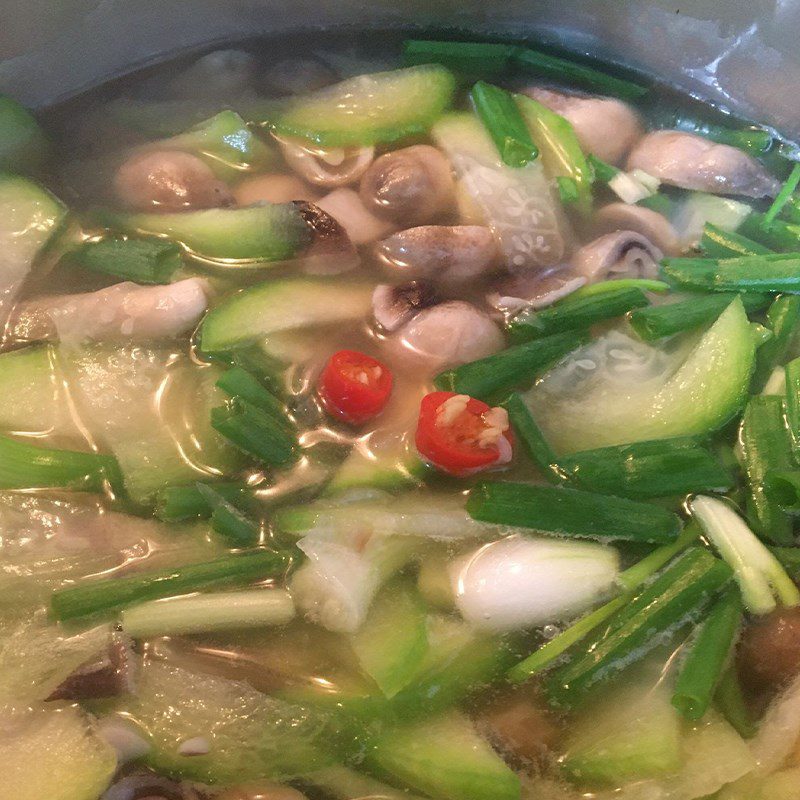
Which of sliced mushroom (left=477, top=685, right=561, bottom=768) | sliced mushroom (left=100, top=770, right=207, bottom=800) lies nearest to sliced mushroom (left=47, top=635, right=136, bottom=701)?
sliced mushroom (left=100, top=770, right=207, bottom=800)

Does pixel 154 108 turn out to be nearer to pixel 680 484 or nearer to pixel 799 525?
pixel 680 484

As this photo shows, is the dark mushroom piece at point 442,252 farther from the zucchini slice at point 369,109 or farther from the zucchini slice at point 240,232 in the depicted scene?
the zucchini slice at point 369,109

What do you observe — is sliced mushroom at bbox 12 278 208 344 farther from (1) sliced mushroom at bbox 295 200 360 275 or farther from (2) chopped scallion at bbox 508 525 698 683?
(2) chopped scallion at bbox 508 525 698 683

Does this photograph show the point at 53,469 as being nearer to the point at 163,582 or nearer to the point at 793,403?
the point at 163,582

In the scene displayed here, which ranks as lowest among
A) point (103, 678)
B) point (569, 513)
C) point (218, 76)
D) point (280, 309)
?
point (103, 678)

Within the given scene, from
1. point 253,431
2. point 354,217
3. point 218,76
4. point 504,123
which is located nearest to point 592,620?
point 253,431

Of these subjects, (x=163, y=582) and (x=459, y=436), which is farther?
(x=459, y=436)
